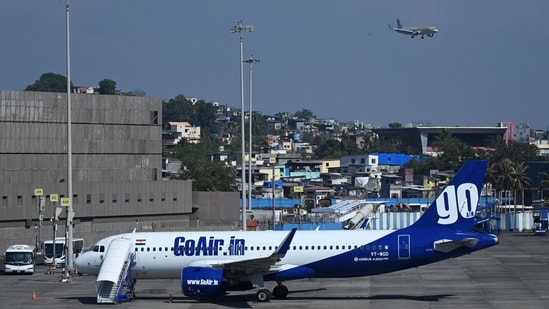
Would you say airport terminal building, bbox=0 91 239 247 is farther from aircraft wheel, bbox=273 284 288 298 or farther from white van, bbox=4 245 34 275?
aircraft wheel, bbox=273 284 288 298

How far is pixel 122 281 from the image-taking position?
4975 centimetres

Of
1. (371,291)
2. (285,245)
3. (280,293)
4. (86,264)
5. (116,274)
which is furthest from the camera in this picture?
(371,291)

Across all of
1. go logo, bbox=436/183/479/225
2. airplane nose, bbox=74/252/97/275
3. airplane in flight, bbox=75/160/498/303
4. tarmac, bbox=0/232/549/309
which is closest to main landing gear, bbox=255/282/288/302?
airplane in flight, bbox=75/160/498/303

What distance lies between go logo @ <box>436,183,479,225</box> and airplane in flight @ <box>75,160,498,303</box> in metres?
0.05

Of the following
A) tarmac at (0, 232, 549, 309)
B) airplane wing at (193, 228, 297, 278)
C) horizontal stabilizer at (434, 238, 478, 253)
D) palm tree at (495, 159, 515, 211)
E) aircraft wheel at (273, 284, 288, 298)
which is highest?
palm tree at (495, 159, 515, 211)

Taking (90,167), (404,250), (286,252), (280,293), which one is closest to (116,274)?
(280,293)

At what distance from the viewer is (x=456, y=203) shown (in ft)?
164

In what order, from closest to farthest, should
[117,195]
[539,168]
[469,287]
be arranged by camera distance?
[469,287]
[117,195]
[539,168]

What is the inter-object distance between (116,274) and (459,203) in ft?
54.4

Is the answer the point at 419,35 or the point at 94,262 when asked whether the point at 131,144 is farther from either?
the point at 419,35

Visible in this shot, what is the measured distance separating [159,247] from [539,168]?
117841mm

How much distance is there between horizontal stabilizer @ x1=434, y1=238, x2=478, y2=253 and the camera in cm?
4825

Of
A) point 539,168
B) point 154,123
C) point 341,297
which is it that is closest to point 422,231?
point 341,297

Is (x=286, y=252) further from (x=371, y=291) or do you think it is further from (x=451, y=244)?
(x=451, y=244)
